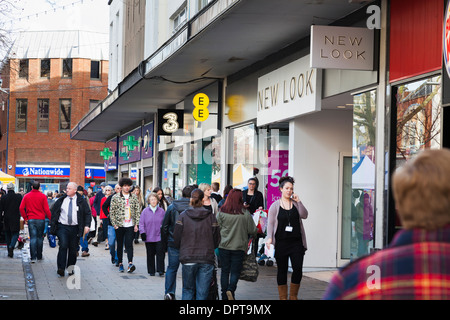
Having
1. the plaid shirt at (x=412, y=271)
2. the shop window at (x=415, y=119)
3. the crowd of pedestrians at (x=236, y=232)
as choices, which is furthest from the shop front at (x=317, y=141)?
the plaid shirt at (x=412, y=271)

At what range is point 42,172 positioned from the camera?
191 feet

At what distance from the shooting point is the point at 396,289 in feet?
8.28

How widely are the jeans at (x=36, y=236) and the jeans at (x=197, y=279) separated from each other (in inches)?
344

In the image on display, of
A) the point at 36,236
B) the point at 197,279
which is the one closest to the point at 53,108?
the point at 36,236

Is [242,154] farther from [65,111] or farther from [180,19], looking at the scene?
[65,111]

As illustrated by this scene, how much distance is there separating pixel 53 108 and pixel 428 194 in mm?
58243

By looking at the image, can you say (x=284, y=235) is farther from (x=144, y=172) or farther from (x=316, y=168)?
(x=144, y=172)

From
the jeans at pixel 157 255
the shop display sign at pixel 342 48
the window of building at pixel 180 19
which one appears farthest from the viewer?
the window of building at pixel 180 19

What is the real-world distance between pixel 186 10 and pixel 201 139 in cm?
403

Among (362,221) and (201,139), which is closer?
(362,221)

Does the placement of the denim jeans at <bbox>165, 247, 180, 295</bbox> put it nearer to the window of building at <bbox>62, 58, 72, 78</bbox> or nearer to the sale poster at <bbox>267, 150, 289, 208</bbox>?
the sale poster at <bbox>267, 150, 289, 208</bbox>

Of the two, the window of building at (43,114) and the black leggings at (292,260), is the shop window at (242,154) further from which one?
the window of building at (43,114)

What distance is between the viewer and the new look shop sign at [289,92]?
13117mm

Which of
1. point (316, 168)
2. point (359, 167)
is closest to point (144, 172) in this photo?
point (316, 168)
